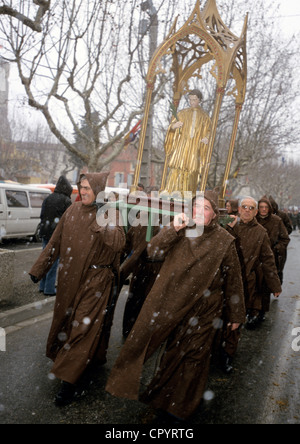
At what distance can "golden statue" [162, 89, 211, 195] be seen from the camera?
238 inches

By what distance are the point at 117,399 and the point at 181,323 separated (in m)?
0.98

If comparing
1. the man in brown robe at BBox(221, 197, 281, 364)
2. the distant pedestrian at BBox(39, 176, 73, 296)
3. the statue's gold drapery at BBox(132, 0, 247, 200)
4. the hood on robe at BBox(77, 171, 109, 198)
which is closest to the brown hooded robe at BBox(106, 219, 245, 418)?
the hood on robe at BBox(77, 171, 109, 198)

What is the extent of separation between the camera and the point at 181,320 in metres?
3.06

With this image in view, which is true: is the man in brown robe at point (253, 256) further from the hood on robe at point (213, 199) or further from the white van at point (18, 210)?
the white van at point (18, 210)

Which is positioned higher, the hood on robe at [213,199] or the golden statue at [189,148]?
the golden statue at [189,148]

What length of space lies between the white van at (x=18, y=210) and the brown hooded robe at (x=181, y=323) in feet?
31.3

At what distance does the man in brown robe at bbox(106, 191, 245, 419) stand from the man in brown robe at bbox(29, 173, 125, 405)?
0.42m

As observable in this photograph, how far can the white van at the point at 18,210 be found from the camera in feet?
38.2

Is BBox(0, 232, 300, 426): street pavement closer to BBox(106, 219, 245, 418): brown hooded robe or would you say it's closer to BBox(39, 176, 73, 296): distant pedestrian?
BBox(106, 219, 245, 418): brown hooded robe

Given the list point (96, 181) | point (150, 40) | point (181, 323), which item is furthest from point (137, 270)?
point (150, 40)

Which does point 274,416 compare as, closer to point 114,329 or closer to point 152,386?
point 152,386

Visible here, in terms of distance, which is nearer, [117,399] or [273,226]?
[117,399]

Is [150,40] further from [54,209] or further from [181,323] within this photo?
[181,323]

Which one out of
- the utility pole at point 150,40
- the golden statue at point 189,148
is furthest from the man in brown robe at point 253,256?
the utility pole at point 150,40
